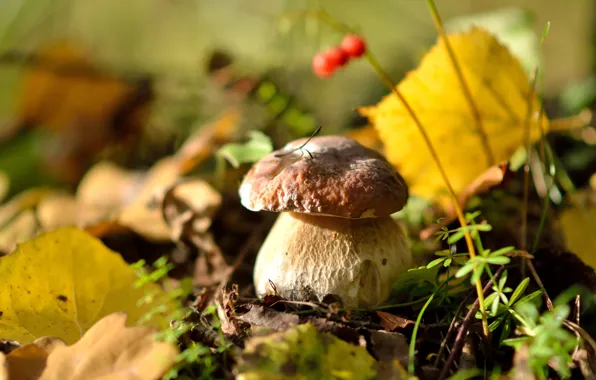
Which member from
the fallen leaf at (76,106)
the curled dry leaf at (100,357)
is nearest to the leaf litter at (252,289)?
the curled dry leaf at (100,357)

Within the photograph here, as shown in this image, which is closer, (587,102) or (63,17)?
(587,102)

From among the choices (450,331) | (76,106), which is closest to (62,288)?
(450,331)

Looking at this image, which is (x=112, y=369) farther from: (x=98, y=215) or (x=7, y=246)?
(x=98, y=215)

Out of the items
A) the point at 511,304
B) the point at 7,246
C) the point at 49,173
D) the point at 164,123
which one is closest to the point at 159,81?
the point at 164,123

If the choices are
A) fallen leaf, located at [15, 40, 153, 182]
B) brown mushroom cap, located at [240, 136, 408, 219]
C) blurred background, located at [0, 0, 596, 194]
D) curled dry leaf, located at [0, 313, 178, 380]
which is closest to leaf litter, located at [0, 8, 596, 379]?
curled dry leaf, located at [0, 313, 178, 380]

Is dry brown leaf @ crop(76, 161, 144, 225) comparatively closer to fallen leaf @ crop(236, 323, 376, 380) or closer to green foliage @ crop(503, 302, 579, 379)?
fallen leaf @ crop(236, 323, 376, 380)

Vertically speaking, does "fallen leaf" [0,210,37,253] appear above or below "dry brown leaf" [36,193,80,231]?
above

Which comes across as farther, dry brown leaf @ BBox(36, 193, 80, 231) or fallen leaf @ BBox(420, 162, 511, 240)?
Answer: dry brown leaf @ BBox(36, 193, 80, 231)
